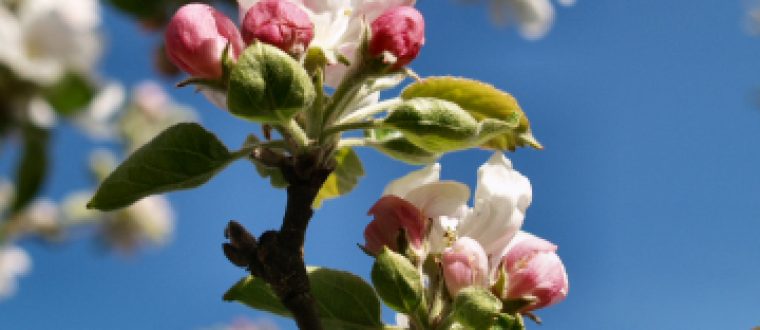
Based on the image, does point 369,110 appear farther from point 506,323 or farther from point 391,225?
point 506,323

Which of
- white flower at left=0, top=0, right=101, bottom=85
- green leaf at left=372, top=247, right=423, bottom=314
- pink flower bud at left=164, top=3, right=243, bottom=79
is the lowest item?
white flower at left=0, top=0, right=101, bottom=85

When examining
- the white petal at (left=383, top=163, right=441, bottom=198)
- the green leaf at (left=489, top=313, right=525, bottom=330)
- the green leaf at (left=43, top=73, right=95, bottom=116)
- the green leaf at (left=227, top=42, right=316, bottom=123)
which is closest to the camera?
the green leaf at (left=43, top=73, right=95, bottom=116)

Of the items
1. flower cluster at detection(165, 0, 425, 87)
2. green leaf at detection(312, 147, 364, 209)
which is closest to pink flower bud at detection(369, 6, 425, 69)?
flower cluster at detection(165, 0, 425, 87)

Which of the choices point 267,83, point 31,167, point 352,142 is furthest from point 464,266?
point 31,167

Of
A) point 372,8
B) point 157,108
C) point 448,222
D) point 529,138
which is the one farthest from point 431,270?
point 157,108

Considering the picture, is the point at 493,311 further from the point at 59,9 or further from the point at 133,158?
the point at 59,9

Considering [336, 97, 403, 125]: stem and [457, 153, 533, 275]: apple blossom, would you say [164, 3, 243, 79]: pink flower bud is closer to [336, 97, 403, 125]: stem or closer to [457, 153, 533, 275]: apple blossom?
[336, 97, 403, 125]: stem
